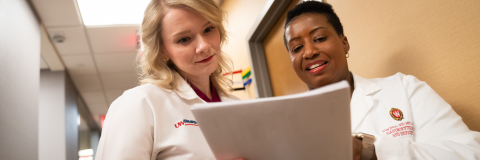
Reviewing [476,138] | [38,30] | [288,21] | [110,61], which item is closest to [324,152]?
[476,138]

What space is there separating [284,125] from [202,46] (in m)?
0.55

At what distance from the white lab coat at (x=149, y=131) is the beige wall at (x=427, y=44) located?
2.83ft

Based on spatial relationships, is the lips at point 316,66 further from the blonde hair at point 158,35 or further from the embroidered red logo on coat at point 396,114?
the blonde hair at point 158,35

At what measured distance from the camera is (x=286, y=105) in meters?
0.58

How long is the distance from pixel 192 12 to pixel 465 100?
3.25 feet

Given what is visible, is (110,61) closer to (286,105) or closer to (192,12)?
(192,12)

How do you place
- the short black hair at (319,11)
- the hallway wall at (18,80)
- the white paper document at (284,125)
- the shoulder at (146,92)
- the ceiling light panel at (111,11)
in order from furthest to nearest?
the ceiling light panel at (111,11)
the hallway wall at (18,80)
the short black hair at (319,11)
the shoulder at (146,92)
the white paper document at (284,125)

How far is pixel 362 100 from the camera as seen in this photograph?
3.71ft

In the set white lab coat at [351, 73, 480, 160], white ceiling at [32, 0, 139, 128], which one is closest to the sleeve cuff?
white lab coat at [351, 73, 480, 160]

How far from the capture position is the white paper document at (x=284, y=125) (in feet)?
1.85

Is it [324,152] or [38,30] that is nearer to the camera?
[324,152]

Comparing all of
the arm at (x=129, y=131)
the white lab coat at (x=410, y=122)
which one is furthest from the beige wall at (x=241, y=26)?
the arm at (x=129, y=131)

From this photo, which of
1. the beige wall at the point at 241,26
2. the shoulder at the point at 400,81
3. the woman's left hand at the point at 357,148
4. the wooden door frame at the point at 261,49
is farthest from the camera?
the beige wall at the point at 241,26

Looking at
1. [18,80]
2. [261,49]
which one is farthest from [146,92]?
[18,80]
